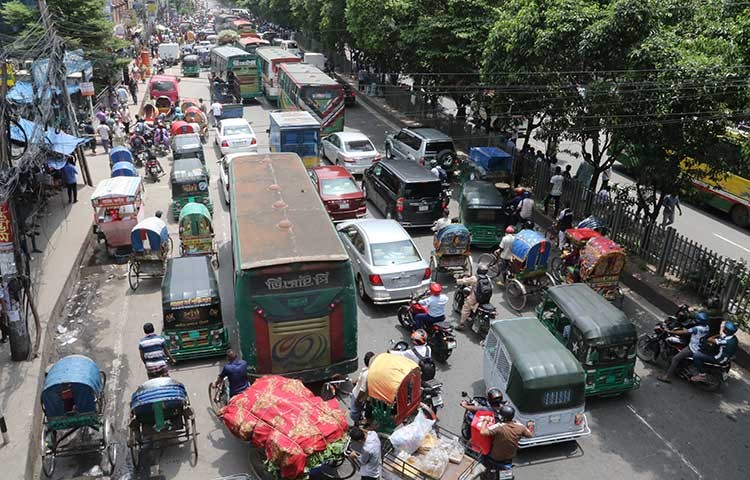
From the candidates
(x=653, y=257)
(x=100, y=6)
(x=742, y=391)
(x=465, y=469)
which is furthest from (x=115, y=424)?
(x=100, y=6)

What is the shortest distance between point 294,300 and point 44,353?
5.96 metres

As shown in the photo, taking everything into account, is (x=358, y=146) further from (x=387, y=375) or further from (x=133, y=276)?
(x=387, y=375)

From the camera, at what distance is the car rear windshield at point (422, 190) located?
18.0 metres

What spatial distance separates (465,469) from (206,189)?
43.6ft

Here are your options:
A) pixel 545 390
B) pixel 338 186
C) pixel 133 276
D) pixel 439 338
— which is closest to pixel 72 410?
pixel 439 338

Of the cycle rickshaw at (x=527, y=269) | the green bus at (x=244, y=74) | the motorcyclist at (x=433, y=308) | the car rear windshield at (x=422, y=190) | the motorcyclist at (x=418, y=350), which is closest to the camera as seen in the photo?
the motorcyclist at (x=418, y=350)

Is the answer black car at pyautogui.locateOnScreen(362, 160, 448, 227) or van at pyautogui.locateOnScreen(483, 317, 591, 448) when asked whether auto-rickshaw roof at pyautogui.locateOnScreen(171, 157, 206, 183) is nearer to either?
black car at pyautogui.locateOnScreen(362, 160, 448, 227)

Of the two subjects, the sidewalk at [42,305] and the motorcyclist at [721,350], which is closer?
the sidewalk at [42,305]

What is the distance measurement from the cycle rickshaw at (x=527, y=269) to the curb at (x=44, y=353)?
397 inches

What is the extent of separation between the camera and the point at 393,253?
14.2 meters

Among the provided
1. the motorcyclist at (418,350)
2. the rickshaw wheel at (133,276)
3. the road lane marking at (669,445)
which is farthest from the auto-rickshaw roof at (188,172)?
the road lane marking at (669,445)

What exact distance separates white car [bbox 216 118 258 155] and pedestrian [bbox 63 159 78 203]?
5840mm

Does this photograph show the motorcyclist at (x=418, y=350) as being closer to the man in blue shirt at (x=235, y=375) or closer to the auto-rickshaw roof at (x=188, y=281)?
the man in blue shirt at (x=235, y=375)

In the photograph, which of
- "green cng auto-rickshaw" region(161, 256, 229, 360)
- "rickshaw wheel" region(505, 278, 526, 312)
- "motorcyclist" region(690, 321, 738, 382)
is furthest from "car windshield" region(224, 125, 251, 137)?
"motorcyclist" region(690, 321, 738, 382)
